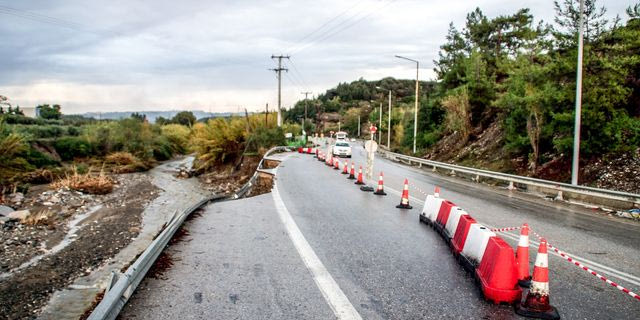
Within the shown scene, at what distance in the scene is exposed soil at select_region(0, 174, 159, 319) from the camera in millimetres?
9898

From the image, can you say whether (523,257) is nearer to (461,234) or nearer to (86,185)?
(461,234)

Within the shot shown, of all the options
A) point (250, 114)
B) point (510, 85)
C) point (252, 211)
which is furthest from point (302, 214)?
point (250, 114)

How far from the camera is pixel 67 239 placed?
16578mm

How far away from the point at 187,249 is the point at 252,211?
13.6ft

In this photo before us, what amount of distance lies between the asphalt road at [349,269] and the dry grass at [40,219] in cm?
1053

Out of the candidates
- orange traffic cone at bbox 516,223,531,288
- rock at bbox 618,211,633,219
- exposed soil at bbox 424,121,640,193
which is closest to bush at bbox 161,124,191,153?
exposed soil at bbox 424,121,640,193

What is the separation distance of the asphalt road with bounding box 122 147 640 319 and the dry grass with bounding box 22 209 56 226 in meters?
10.5

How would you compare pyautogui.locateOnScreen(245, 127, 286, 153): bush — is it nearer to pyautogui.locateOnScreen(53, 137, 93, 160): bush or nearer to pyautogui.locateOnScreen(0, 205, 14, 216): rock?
pyautogui.locateOnScreen(53, 137, 93, 160): bush

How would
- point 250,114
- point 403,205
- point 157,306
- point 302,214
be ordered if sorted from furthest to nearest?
1. point 250,114
2. point 403,205
3. point 302,214
4. point 157,306

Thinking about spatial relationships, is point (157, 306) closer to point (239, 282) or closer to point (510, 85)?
point (239, 282)

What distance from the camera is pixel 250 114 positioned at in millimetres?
53938

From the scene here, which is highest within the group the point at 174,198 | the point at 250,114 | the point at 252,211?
the point at 250,114

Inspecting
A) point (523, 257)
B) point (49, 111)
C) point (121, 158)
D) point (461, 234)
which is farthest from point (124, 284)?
point (49, 111)

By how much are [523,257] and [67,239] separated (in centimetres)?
1591
